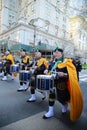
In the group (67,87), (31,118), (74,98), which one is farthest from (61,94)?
(31,118)

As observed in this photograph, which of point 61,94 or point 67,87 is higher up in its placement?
point 67,87

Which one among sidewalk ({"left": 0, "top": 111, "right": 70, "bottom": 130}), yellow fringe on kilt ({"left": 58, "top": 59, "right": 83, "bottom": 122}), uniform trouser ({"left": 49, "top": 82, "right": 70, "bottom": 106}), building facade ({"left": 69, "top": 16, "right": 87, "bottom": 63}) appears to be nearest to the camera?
sidewalk ({"left": 0, "top": 111, "right": 70, "bottom": 130})

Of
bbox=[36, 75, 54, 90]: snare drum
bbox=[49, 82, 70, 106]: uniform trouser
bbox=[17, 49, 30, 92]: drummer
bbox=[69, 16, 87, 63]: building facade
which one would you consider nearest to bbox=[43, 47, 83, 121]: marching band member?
bbox=[49, 82, 70, 106]: uniform trouser

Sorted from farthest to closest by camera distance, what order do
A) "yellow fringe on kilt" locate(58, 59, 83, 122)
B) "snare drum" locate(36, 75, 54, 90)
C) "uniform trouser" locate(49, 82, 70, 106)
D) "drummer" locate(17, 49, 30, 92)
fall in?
"drummer" locate(17, 49, 30, 92) < "uniform trouser" locate(49, 82, 70, 106) < "snare drum" locate(36, 75, 54, 90) < "yellow fringe on kilt" locate(58, 59, 83, 122)

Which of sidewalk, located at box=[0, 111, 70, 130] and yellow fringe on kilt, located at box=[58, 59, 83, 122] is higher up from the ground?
yellow fringe on kilt, located at box=[58, 59, 83, 122]

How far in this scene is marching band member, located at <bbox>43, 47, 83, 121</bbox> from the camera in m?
4.20

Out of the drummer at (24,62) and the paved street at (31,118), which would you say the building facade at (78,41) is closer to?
the drummer at (24,62)

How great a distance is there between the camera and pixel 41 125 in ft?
13.3

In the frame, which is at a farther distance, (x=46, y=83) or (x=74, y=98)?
(x=46, y=83)

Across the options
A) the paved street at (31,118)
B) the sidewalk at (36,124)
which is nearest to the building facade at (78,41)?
the paved street at (31,118)

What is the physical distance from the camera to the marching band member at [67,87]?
4.20 m

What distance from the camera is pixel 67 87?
452 cm

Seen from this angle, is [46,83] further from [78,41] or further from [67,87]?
[78,41]

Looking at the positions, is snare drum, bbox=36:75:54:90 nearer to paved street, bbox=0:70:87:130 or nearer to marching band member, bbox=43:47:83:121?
marching band member, bbox=43:47:83:121
